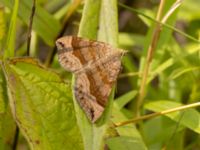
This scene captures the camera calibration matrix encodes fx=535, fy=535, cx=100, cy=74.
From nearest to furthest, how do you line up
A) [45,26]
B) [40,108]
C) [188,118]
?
[40,108] → [188,118] → [45,26]

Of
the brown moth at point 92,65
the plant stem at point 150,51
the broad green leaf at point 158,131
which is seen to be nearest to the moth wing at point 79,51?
the brown moth at point 92,65

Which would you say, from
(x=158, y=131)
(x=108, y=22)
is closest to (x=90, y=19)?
(x=108, y=22)

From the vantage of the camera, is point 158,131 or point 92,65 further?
point 158,131

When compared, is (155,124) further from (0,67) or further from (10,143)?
(0,67)

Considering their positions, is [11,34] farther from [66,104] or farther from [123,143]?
[123,143]

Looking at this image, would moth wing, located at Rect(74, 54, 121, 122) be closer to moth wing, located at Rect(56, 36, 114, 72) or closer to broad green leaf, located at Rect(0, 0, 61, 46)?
moth wing, located at Rect(56, 36, 114, 72)

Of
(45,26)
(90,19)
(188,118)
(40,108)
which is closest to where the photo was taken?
(40,108)
